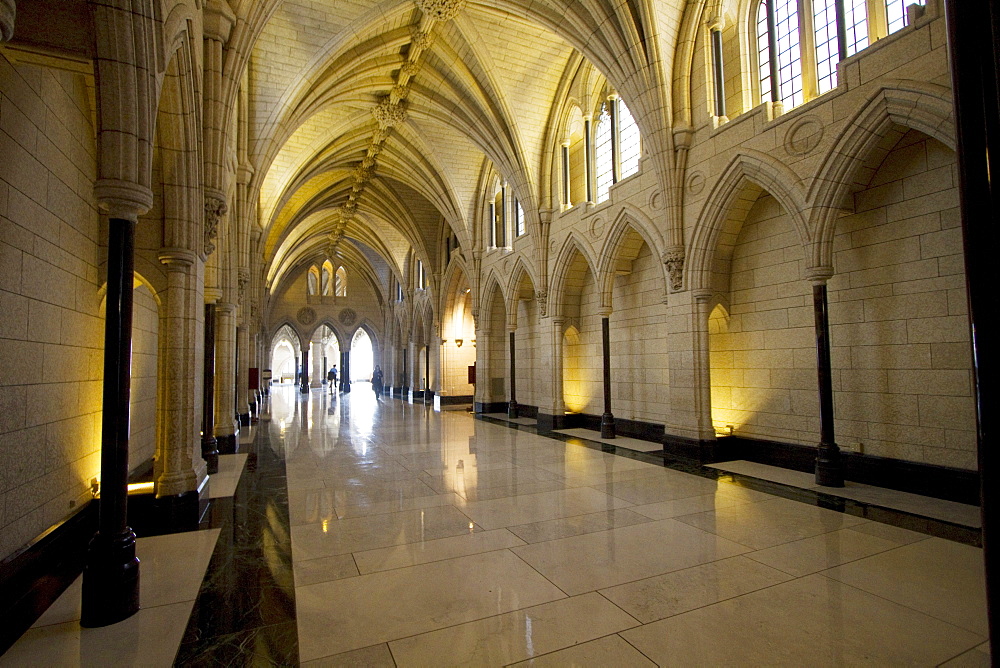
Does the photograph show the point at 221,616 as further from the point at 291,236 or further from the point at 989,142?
the point at 291,236

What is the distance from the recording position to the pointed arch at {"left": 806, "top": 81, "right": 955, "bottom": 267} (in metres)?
5.69

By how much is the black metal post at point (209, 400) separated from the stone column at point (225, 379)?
2.99 ft

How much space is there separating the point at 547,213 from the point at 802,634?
11.6m

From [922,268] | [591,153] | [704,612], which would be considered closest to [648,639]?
[704,612]

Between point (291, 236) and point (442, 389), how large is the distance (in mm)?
11874

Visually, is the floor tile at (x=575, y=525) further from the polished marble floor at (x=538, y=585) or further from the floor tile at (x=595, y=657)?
the floor tile at (x=595, y=657)

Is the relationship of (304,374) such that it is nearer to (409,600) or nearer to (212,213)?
(212,213)

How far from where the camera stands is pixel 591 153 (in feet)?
40.2

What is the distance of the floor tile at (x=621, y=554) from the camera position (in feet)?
12.8

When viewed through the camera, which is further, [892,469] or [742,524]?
[892,469]

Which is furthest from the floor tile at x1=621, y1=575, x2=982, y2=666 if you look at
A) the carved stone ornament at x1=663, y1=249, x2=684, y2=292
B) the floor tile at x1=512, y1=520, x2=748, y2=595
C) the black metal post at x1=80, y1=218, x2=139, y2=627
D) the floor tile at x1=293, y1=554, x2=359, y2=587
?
the carved stone ornament at x1=663, y1=249, x2=684, y2=292

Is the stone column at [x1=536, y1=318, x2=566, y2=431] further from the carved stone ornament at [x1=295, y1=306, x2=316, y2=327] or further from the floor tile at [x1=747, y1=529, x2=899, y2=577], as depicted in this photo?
the carved stone ornament at [x1=295, y1=306, x2=316, y2=327]

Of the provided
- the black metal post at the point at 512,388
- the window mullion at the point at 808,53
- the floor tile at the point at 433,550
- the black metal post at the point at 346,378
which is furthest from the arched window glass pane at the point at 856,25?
the black metal post at the point at 346,378

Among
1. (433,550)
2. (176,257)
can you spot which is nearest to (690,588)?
(433,550)
